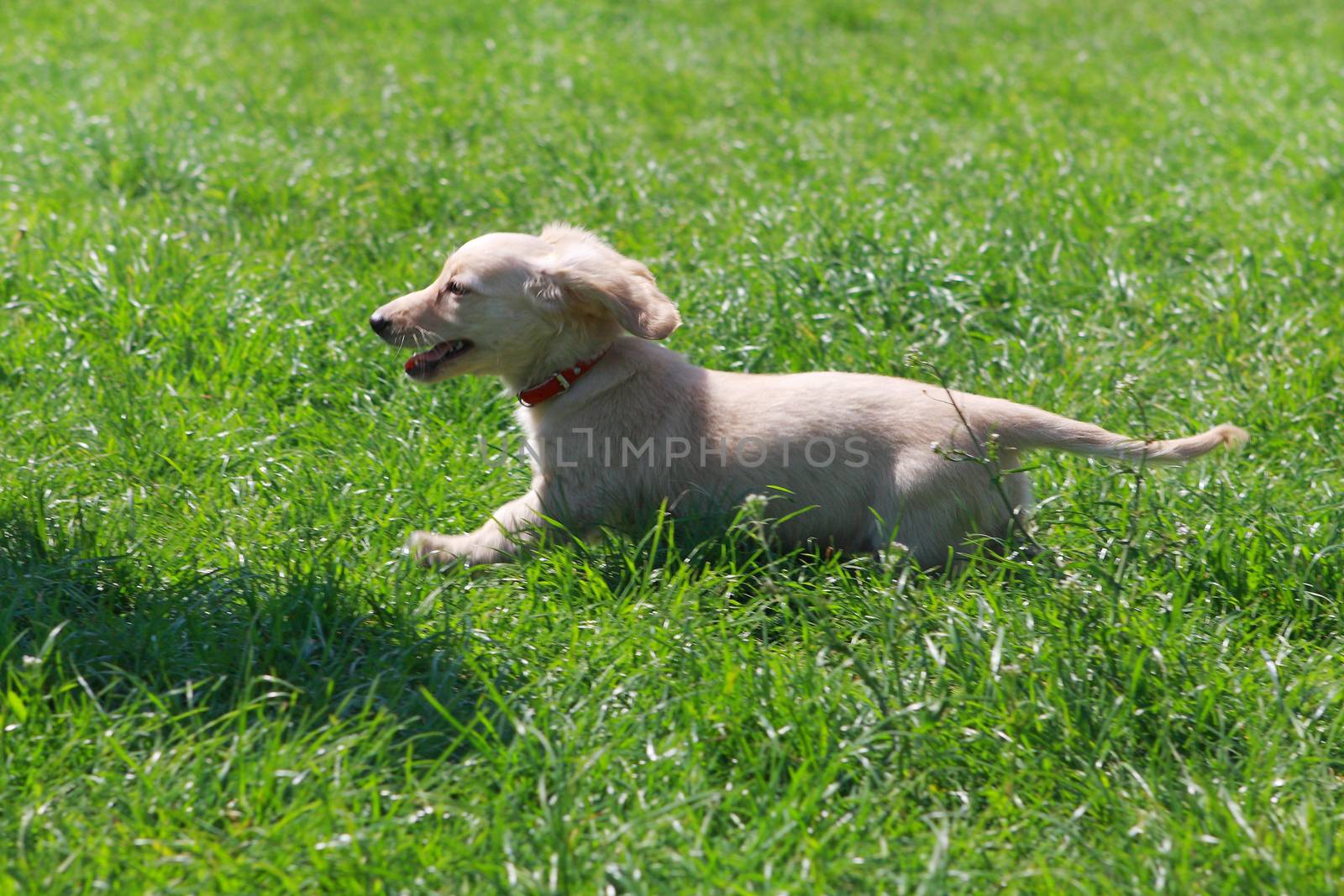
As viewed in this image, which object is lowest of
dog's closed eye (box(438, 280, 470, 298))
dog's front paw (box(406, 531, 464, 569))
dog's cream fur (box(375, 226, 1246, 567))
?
dog's front paw (box(406, 531, 464, 569))

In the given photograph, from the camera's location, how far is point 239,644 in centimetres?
252

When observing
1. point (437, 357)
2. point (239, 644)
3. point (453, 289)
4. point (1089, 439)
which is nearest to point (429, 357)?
point (437, 357)

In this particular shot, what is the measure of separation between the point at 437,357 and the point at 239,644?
3.38ft

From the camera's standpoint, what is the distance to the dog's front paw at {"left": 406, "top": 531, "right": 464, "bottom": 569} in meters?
2.98

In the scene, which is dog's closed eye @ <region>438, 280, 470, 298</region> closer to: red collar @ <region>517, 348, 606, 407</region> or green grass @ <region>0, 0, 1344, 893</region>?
red collar @ <region>517, 348, 606, 407</region>

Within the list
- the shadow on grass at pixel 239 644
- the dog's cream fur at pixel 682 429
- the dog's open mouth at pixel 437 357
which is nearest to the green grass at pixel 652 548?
the shadow on grass at pixel 239 644

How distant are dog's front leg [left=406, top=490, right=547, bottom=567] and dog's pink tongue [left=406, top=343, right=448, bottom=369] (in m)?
0.47

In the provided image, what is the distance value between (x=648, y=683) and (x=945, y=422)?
100 cm

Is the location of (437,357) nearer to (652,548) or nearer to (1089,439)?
(652,548)

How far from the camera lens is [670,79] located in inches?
303

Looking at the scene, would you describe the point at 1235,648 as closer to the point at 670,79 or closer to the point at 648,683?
the point at 648,683

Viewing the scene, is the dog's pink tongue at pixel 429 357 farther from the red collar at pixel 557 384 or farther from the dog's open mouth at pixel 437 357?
the red collar at pixel 557 384

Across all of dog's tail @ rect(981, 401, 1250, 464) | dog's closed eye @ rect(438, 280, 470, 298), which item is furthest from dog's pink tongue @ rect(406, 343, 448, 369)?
dog's tail @ rect(981, 401, 1250, 464)

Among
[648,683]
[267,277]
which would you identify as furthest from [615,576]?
[267,277]
